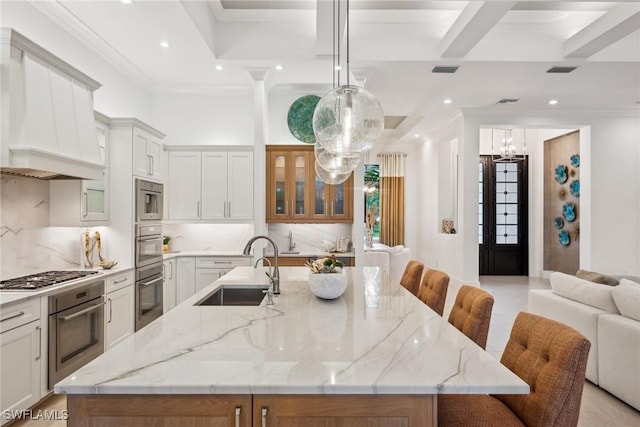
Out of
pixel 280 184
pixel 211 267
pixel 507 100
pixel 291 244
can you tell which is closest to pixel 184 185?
pixel 211 267

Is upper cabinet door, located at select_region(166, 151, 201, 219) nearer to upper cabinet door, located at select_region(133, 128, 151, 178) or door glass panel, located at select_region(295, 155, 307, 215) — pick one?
upper cabinet door, located at select_region(133, 128, 151, 178)

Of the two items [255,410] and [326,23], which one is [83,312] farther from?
[326,23]

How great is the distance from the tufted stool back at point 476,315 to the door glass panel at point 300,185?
11.1 ft

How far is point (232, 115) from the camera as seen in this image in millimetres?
5684

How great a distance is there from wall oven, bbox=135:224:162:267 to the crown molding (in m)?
2.05

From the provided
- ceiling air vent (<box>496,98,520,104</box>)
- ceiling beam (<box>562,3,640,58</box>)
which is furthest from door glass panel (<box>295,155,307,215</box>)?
ceiling air vent (<box>496,98,520,104</box>)

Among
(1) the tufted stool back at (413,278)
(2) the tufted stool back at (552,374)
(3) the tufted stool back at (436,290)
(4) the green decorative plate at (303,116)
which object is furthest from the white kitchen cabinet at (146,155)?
(2) the tufted stool back at (552,374)

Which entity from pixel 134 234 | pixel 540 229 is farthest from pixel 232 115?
pixel 540 229

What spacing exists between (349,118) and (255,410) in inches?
62.0

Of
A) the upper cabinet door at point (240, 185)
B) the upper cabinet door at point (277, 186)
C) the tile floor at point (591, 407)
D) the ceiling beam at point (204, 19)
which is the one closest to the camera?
the tile floor at point (591, 407)

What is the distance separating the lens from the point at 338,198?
17.3 feet

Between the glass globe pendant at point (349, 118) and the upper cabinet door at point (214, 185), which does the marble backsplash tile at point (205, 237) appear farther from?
the glass globe pendant at point (349, 118)

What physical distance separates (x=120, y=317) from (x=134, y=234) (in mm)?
853

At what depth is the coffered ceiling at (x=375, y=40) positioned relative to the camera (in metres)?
3.63
